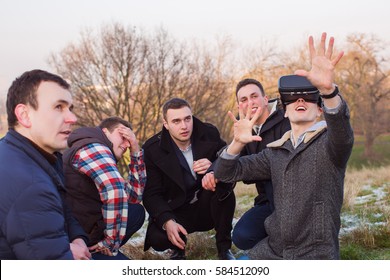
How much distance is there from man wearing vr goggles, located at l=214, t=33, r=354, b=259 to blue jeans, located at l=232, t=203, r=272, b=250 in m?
0.59

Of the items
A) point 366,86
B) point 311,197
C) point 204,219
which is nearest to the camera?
point 311,197

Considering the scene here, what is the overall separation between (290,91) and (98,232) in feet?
5.29

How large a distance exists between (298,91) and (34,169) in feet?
5.17

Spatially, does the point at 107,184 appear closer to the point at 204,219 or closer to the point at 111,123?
the point at 111,123

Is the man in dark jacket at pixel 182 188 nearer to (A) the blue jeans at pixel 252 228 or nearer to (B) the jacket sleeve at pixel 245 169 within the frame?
(A) the blue jeans at pixel 252 228

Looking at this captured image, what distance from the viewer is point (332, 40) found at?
2.36m

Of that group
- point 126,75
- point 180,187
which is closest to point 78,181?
point 180,187

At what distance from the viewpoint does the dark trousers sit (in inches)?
159

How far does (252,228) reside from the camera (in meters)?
3.61

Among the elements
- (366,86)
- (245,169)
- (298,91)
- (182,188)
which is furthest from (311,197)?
(366,86)

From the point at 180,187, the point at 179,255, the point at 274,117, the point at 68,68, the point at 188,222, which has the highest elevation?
the point at 68,68

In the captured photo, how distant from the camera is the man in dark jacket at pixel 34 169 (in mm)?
1970

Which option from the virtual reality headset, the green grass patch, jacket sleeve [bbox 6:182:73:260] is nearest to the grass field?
the green grass patch

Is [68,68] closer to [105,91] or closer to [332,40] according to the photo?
[105,91]
